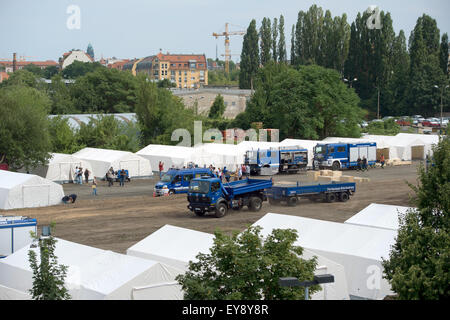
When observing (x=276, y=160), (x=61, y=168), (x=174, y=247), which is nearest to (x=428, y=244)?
(x=174, y=247)

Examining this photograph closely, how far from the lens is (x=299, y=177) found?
44094 mm

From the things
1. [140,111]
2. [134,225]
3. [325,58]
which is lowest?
[134,225]

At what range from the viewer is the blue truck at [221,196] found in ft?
93.8

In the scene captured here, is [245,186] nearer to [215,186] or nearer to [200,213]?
[215,186]

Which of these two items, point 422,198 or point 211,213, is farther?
point 211,213

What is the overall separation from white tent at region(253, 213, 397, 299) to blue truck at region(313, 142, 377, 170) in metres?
28.0

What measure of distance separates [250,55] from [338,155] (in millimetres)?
54346

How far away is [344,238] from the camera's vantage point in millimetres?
18031

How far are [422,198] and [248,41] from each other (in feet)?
286

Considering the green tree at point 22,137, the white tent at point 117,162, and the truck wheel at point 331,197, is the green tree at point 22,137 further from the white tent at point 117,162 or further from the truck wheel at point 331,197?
the truck wheel at point 331,197

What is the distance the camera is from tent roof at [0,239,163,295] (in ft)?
44.8
